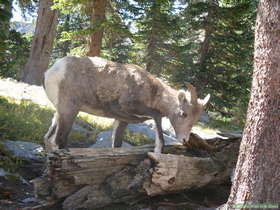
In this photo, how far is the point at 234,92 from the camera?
1435 centimetres

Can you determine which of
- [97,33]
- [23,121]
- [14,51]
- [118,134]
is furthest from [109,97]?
[14,51]

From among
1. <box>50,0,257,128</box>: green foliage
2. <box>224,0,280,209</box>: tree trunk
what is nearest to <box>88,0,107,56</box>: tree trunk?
<box>50,0,257,128</box>: green foliage

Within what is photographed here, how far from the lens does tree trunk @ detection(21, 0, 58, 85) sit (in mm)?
16156

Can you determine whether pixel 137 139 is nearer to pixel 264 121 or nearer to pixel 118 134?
pixel 118 134

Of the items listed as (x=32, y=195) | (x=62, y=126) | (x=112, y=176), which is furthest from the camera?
(x=62, y=126)

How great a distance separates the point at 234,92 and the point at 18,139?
9617mm

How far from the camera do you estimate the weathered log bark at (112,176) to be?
17.8 ft

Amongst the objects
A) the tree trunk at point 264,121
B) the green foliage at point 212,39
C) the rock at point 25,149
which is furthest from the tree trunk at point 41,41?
the tree trunk at point 264,121

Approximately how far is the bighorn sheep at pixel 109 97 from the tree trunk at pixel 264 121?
8.60 feet

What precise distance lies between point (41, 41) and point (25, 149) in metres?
9.73

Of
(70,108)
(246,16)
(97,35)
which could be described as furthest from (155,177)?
(246,16)

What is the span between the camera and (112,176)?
5.83 metres

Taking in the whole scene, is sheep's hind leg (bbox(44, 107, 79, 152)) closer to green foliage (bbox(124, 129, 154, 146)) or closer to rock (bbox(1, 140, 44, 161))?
rock (bbox(1, 140, 44, 161))

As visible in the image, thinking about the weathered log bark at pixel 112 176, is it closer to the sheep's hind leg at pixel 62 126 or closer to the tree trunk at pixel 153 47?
the sheep's hind leg at pixel 62 126
